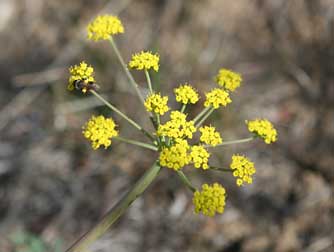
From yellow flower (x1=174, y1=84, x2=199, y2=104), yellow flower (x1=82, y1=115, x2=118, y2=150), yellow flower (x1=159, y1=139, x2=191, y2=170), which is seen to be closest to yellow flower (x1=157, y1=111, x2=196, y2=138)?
yellow flower (x1=159, y1=139, x2=191, y2=170)

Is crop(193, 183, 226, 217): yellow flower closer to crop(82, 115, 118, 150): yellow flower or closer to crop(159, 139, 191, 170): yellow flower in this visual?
crop(159, 139, 191, 170): yellow flower

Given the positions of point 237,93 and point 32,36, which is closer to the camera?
point 237,93

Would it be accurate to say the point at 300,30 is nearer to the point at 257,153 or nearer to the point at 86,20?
the point at 257,153

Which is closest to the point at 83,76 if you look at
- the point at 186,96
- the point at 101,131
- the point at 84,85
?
the point at 84,85

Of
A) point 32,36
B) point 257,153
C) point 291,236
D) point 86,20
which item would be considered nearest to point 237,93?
point 257,153

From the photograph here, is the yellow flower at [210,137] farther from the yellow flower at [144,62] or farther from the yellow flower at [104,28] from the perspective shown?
the yellow flower at [104,28]

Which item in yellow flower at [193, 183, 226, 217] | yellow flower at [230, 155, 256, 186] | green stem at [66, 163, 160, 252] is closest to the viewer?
green stem at [66, 163, 160, 252]
